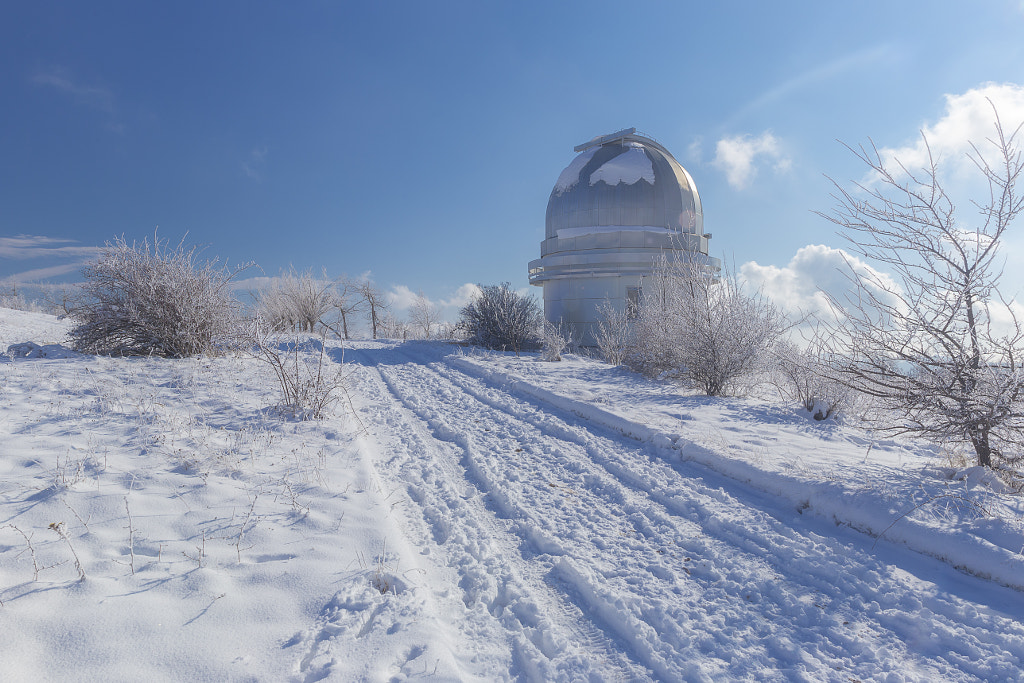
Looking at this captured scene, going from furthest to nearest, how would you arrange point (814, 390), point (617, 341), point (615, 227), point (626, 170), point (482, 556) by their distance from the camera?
point (626, 170) < point (615, 227) < point (617, 341) < point (814, 390) < point (482, 556)

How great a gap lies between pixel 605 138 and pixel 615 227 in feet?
13.6

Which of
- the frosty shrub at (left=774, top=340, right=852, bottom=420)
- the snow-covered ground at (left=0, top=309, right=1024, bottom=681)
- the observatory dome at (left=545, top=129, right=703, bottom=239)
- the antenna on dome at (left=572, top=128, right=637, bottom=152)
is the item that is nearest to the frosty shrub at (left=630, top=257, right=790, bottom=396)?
the frosty shrub at (left=774, top=340, right=852, bottom=420)

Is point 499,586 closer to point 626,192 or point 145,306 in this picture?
point 145,306

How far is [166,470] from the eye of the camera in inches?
131

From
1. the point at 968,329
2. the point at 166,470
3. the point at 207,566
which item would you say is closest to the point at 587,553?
the point at 207,566

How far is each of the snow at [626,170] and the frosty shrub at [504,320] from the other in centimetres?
571

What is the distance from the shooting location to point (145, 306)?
8.24m

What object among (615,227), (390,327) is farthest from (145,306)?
(390,327)

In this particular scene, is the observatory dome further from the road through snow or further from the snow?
the road through snow

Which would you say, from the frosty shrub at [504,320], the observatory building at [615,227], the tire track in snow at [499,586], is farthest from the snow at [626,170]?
the tire track in snow at [499,586]

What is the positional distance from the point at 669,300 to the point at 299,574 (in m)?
8.68

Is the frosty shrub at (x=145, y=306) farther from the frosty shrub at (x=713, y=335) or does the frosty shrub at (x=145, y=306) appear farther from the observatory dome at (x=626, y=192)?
the observatory dome at (x=626, y=192)

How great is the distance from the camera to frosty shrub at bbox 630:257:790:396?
308 inches

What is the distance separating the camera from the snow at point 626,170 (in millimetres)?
17078
